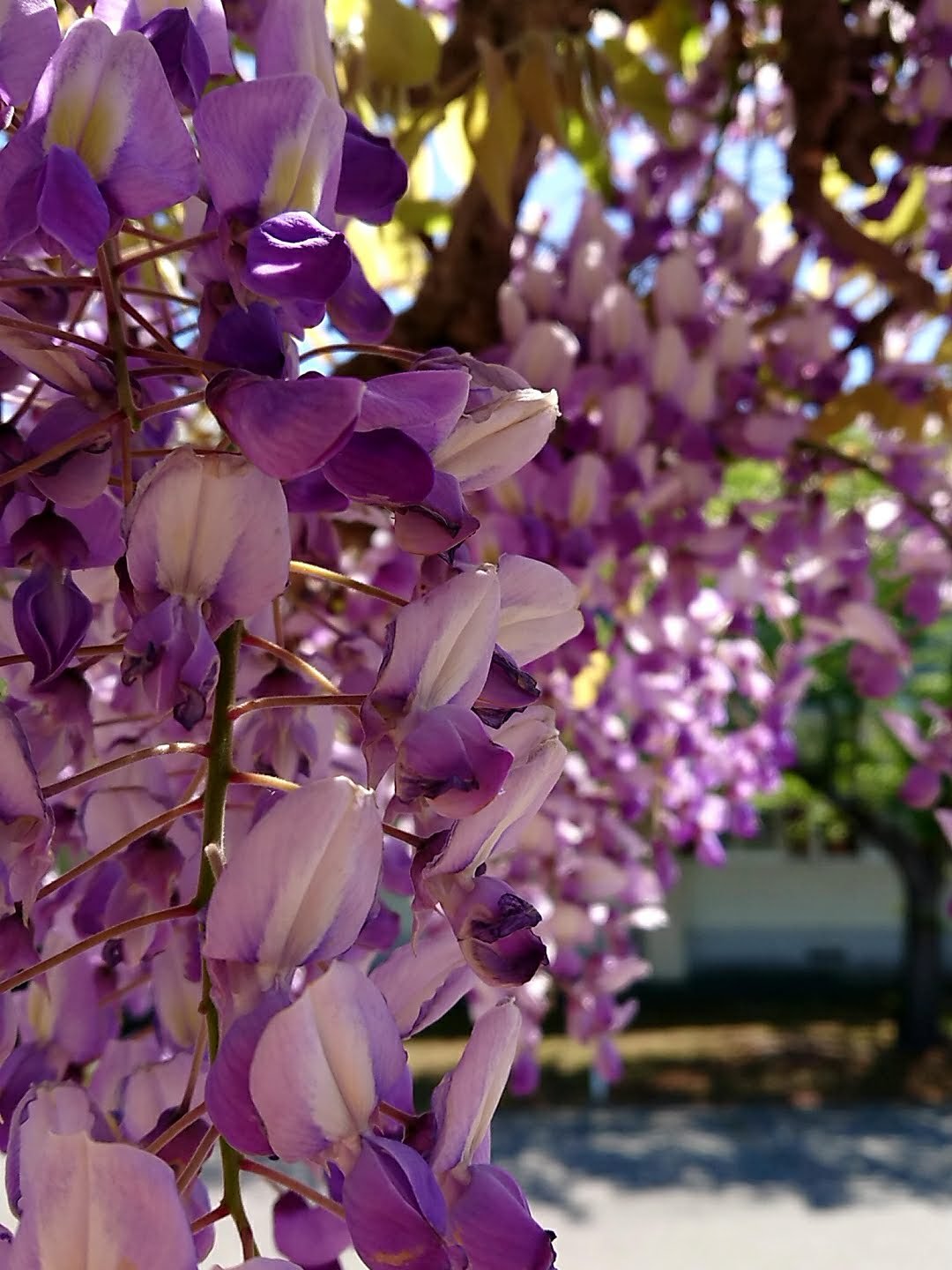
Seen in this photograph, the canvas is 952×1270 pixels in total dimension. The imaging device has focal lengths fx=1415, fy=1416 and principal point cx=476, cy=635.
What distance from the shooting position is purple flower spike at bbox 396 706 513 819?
317 mm

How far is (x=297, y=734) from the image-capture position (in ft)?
1.49

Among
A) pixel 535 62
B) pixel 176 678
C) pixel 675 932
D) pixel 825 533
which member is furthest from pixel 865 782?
pixel 176 678

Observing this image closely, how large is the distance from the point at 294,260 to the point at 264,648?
4.1 inches

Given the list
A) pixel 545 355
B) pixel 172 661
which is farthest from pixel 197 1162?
pixel 545 355

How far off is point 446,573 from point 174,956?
0.57 ft

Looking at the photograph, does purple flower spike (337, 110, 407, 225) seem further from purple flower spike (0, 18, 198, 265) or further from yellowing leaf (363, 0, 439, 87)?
yellowing leaf (363, 0, 439, 87)

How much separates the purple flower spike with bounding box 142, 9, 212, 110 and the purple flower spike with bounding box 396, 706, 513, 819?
6.8 inches

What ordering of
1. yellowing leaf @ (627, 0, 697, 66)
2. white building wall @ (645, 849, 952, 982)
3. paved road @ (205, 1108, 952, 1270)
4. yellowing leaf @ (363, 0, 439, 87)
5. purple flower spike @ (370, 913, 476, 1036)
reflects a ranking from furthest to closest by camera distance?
white building wall @ (645, 849, 952, 982)
paved road @ (205, 1108, 952, 1270)
yellowing leaf @ (627, 0, 697, 66)
yellowing leaf @ (363, 0, 439, 87)
purple flower spike @ (370, 913, 476, 1036)

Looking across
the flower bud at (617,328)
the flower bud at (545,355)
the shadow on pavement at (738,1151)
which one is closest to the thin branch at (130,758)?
the flower bud at (545,355)

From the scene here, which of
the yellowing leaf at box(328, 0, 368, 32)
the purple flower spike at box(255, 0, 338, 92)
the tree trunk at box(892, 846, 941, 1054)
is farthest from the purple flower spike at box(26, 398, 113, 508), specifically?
the tree trunk at box(892, 846, 941, 1054)

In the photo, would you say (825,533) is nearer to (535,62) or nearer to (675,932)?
(535,62)

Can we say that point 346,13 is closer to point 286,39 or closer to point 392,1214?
point 286,39

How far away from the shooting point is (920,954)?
8.73 m

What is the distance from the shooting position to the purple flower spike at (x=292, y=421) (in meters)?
0.29
